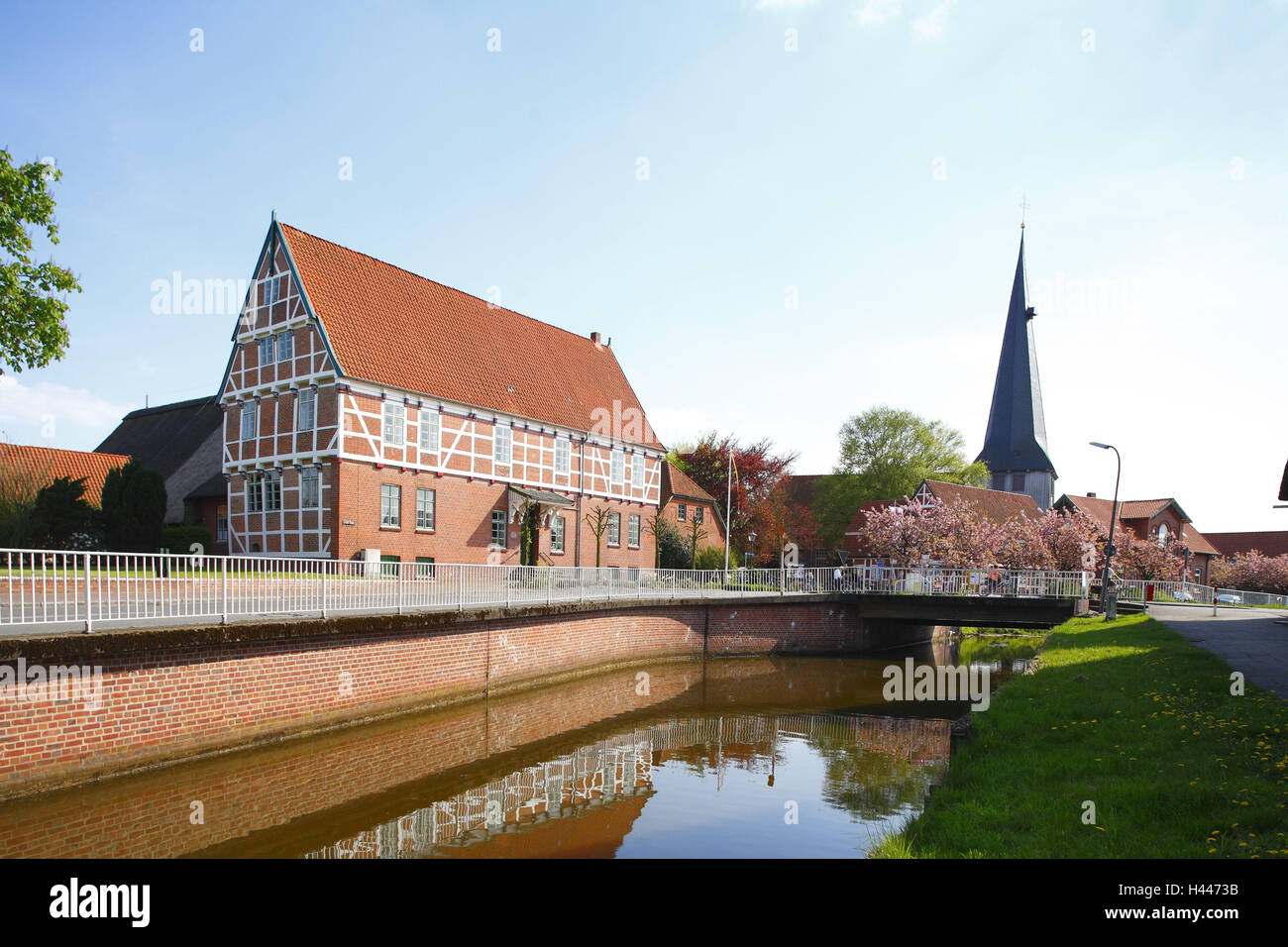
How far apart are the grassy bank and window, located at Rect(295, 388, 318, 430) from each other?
19.6 m

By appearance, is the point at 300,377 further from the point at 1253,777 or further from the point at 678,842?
the point at 1253,777

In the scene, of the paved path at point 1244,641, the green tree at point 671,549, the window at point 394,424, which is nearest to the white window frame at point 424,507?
the window at point 394,424

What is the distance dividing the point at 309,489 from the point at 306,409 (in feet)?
8.09

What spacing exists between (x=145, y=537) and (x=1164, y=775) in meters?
26.2

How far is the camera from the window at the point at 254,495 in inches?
1010

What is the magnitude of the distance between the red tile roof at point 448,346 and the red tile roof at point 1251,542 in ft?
223

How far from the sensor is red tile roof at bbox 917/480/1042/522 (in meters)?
47.4

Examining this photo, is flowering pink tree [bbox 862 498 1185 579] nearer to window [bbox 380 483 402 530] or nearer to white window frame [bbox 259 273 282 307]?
window [bbox 380 483 402 530]

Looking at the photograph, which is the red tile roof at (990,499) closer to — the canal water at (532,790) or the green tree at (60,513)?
the canal water at (532,790)

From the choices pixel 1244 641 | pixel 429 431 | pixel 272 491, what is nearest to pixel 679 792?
pixel 1244 641

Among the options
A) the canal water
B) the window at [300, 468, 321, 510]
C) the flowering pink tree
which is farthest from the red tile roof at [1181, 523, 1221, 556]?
the window at [300, 468, 321, 510]

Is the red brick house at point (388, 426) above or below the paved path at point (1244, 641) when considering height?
above

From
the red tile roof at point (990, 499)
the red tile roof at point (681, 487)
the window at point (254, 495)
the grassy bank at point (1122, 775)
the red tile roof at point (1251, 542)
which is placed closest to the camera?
the grassy bank at point (1122, 775)
